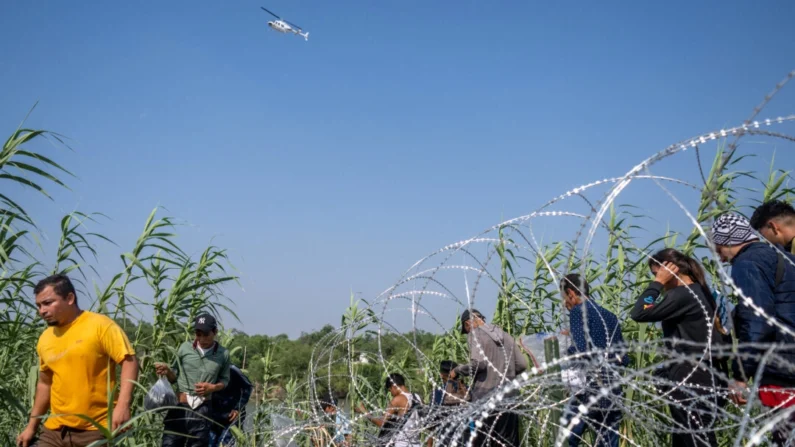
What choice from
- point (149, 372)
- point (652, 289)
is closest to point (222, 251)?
A: point (149, 372)

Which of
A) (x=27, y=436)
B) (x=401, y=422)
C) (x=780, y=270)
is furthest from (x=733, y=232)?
(x=27, y=436)

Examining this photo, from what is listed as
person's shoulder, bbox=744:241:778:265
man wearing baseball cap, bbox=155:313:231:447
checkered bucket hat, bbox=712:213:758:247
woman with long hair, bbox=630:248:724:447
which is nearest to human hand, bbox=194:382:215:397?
man wearing baseball cap, bbox=155:313:231:447

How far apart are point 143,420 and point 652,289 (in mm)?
3788

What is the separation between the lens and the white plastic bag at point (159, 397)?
5287mm

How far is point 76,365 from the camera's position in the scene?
13.1 ft

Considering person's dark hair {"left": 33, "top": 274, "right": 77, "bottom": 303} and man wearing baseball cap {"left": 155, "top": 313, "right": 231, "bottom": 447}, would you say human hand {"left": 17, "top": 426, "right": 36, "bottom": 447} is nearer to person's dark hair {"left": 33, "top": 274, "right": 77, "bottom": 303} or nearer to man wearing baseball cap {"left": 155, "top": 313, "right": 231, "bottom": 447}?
person's dark hair {"left": 33, "top": 274, "right": 77, "bottom": 303}

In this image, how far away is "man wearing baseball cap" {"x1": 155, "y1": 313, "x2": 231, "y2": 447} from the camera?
19.7ft

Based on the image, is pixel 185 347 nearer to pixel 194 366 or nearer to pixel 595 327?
pixel 194 366

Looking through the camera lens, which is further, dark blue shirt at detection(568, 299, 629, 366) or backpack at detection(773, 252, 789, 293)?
dark blue shirt at detection(568, 299, 629, 366)

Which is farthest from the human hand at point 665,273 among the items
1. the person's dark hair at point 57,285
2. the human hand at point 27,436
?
the human hand at point 27,436

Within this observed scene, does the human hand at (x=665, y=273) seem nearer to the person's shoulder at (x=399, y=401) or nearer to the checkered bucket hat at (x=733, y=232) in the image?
the checkered bucket hat at (x=733, y=232)

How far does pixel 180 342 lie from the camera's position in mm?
6758

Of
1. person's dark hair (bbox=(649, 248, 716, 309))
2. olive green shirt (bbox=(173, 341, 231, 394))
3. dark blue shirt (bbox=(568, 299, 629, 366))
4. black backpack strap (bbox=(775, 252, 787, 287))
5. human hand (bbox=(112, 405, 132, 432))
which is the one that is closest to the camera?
black backpack strap (bbox=(775, 252, 787, 287))

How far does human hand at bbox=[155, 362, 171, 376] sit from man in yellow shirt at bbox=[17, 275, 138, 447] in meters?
1.66
